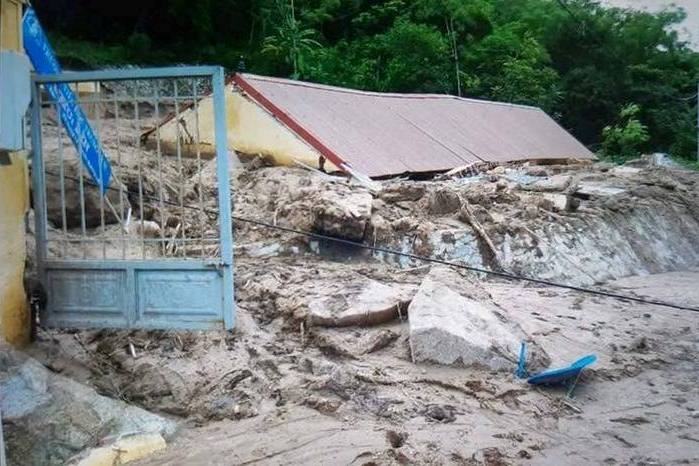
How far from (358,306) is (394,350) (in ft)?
1.82

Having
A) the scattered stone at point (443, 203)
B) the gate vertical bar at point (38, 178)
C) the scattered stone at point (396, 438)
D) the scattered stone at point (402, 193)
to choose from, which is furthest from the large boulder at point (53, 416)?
the scattered stone at point (443, 203)

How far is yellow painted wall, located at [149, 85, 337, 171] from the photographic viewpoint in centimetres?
974

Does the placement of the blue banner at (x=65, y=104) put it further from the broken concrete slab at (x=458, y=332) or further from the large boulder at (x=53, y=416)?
the broken concrete slab at (x=458, y=332)

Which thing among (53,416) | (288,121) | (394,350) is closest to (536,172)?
(288,121)

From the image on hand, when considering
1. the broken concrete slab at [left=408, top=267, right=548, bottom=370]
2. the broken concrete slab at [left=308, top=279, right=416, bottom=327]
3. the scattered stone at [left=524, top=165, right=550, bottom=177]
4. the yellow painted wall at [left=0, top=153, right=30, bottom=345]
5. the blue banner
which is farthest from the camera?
the scattered stone at [left=524, top=165, right=550, bottom=177]

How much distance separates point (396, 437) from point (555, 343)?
2286 millimetres

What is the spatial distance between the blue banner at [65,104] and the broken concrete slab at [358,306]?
1921 millimetres

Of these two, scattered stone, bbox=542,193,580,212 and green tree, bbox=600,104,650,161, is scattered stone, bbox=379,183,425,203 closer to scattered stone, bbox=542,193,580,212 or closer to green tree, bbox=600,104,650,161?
scattered stone, bbox=542,193,580,212

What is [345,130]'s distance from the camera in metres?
11.1

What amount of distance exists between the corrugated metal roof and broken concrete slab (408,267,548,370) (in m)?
4.03

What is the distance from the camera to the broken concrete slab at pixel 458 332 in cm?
533

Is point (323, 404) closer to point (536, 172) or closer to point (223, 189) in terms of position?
point (223, 189)

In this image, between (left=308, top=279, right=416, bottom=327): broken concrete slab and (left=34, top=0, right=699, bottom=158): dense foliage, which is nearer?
(left=308, top=279, right=416, bottom=327): broken concrete slab

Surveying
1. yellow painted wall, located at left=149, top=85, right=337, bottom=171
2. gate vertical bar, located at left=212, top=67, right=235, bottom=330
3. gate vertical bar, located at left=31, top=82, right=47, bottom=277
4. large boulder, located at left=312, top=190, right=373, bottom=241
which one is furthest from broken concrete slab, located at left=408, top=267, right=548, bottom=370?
yellow painted wall, located at left=149, top=85, right=337, bottom=171
